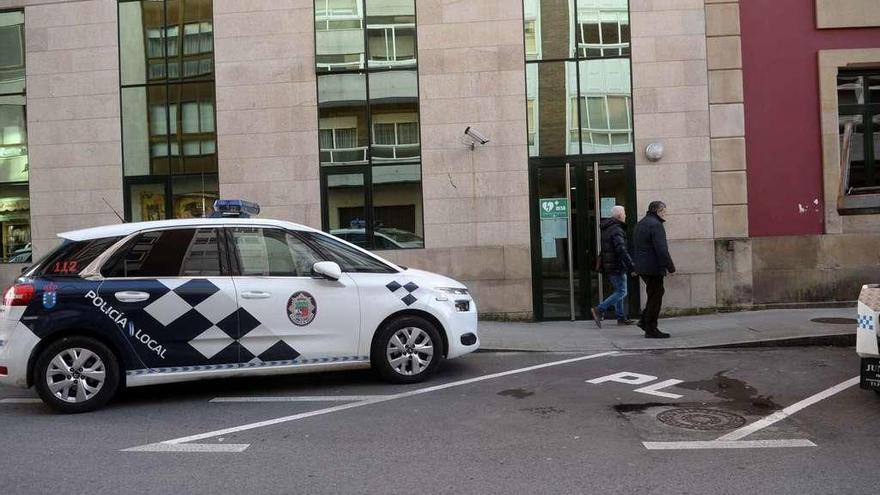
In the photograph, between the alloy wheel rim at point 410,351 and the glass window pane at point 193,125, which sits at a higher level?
the glass window pane at point 193,125

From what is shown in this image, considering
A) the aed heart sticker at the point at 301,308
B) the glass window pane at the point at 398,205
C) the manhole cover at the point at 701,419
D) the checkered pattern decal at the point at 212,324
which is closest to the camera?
the manhole cover at the point at 701,419

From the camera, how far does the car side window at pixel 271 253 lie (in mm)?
6695

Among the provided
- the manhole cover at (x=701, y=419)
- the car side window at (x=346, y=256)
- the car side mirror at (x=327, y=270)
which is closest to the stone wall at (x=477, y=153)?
the car side window at (x=346, y=256)

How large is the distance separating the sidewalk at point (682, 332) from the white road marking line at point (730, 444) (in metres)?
3.81

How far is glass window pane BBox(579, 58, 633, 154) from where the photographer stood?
37.8ft

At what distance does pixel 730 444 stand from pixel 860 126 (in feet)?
30.0

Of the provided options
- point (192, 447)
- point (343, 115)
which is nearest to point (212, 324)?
point (192, 447)

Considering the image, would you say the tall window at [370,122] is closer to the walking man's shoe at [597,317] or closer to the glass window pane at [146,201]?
the glass window pane at [146,201]

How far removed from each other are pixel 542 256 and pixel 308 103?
4894 mm

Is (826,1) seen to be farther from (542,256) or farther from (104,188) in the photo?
(104,188)

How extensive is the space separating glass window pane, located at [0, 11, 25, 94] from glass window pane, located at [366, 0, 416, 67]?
665 centimetres

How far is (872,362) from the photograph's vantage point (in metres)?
5.45

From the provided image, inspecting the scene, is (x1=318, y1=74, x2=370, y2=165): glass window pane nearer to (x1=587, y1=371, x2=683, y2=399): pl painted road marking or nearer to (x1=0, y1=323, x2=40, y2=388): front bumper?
(x1=587, y1=371, x2=683, y2=399): pl painted road marking

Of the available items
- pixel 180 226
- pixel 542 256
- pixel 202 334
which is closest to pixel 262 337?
pixel 202 334
